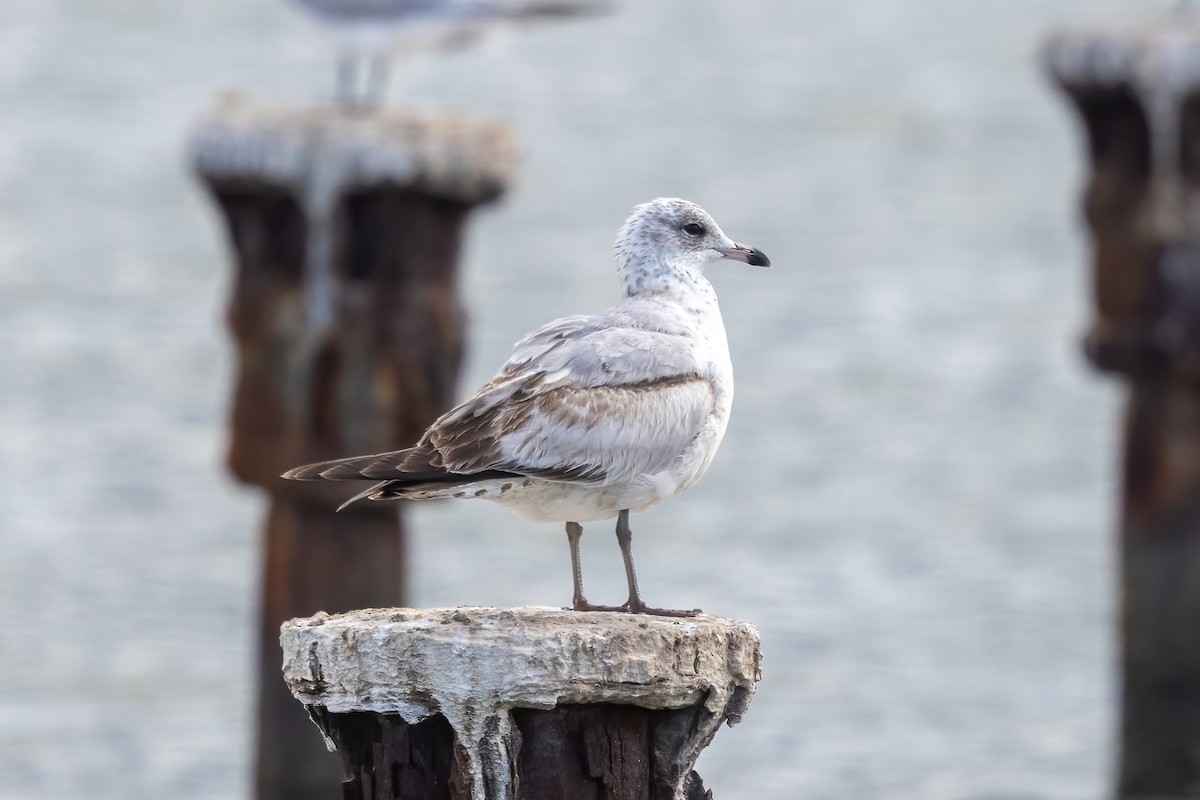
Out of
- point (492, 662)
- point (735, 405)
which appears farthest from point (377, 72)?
point (735, 405)

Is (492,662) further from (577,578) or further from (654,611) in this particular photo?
(577,578)

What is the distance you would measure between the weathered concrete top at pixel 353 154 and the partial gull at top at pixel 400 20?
2.07 m

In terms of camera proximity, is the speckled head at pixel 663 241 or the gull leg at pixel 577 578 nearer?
the gull leg at pixel 577 578

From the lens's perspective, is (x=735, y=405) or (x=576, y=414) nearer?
(x=576, y=414)

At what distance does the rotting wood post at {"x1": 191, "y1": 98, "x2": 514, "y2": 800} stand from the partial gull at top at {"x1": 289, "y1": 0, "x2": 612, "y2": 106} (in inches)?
70.6

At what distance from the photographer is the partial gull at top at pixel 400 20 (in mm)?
10844

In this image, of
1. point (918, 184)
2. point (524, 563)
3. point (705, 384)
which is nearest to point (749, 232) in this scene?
point (918, 184)

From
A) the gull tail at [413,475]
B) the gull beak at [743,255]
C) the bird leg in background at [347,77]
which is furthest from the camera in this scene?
the bird leg in background at [347,77]

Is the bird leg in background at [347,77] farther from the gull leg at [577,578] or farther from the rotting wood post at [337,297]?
the gull leg at [577,578]

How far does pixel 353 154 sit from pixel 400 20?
8.15ft

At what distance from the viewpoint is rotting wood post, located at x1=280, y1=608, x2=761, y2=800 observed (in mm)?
4387

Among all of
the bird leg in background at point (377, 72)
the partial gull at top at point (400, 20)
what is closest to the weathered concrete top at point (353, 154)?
the bird leg in background at point (377, 72)

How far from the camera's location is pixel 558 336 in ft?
17.2

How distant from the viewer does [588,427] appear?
5.04 meters
